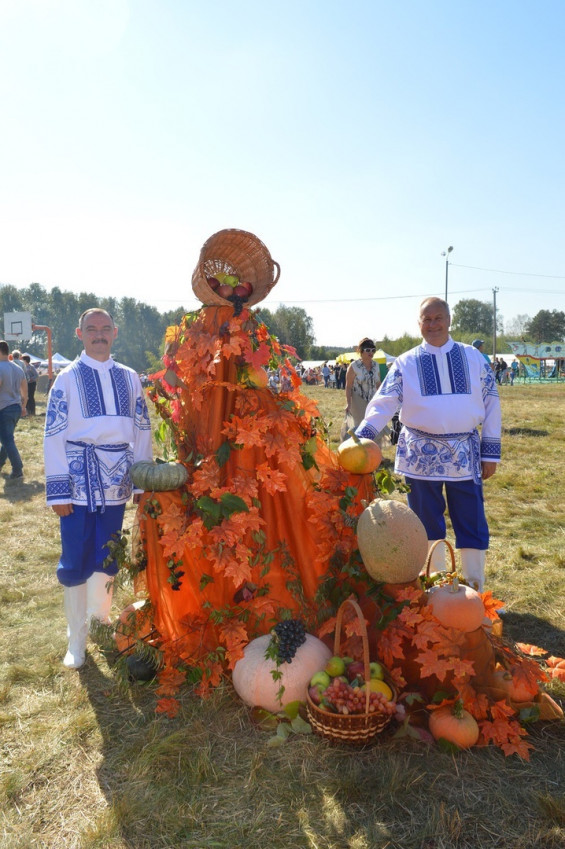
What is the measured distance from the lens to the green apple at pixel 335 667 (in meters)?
2.89

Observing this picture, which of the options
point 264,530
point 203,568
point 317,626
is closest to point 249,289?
point 264,530

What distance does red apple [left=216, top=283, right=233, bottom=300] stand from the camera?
350 centimetres

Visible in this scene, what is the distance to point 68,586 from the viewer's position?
12.0 ft

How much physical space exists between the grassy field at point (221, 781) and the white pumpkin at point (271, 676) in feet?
0.45

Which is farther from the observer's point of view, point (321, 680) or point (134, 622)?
point (134, 622)

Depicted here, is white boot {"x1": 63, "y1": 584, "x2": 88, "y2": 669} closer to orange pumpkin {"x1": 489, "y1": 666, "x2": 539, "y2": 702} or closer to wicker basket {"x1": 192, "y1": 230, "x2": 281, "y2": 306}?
wicker basket {"x1": 192, "y1": 230, "x2": 281, "y2": 306}

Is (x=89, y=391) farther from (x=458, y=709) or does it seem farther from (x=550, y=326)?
(x=550, y=326)

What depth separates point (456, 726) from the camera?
2725 millimetres

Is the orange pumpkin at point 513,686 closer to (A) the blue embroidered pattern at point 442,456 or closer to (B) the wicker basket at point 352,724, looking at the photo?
(B) the wicker basket at point 352,724

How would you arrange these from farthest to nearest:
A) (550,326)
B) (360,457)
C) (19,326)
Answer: (550,326) < (19,326) < (360,457)

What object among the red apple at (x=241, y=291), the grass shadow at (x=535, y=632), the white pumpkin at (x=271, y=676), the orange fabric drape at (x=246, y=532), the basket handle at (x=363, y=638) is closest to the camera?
the basket handle at (x=363, y=638)

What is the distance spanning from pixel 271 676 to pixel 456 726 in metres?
0.87

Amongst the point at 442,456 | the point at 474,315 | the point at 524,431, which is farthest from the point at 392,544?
the point at 474,315

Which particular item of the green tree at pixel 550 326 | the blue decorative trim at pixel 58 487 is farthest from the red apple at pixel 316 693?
the green tree at pixel 550 326
